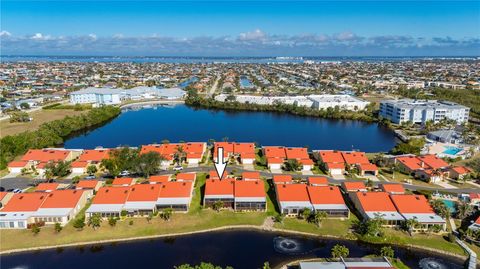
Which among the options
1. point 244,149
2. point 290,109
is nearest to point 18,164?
point 244,149

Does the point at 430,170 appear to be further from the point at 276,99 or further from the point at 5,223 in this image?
the point at 276,99

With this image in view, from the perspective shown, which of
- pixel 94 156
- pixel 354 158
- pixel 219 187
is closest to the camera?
pixel 219 187

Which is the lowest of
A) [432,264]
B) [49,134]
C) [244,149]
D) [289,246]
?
[432,264]

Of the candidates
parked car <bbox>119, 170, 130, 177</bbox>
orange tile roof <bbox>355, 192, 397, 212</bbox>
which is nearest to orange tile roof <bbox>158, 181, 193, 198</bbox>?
parked car <bbox>119, 170, 130, 177</bbox>

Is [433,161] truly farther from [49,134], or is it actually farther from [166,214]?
[49,134]

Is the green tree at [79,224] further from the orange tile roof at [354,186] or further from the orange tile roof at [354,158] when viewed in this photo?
the orange tile roof at [354,158]

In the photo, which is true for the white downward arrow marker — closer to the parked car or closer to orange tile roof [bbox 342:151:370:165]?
the parked car
